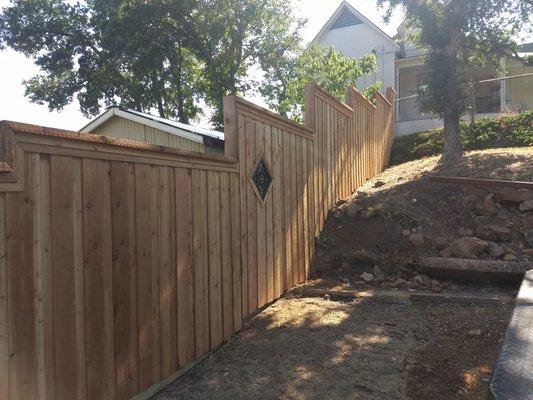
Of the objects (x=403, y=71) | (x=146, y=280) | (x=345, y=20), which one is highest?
(x=345, y=20)

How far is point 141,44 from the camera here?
63.1 ft

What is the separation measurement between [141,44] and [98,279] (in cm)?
1805

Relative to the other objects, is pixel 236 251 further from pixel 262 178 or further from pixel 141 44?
pixel 141 44

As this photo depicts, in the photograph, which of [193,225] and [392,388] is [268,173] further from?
[392,388]

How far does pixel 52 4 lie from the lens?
→ 21.2m

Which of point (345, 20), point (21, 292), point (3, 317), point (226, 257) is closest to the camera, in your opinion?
point (3, 317)

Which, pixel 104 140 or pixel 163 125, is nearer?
pixel 104 140

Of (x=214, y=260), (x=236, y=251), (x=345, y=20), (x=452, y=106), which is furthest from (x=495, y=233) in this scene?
(x=345, y=20)

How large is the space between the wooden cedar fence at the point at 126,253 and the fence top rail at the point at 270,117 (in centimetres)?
3

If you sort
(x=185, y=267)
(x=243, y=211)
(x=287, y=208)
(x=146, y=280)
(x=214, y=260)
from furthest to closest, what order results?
(x=287, y=208) < (x=243, y=211) < (x=214, y=260) < (x=185, y=267) < (x=146, y=280)

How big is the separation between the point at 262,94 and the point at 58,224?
19911 millimetres

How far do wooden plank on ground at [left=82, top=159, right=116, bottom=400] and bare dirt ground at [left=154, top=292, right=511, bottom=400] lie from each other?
65cm

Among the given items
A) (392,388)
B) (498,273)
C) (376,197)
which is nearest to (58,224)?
(392,388)

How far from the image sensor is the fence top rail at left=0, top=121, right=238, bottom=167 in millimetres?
2471
